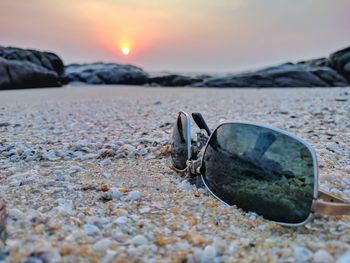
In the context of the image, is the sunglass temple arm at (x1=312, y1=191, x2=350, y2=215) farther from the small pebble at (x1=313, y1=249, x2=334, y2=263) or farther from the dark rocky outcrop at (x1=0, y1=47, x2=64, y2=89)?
the dark rocky outcrop at (x1=0, y1=47, x2=64, y2=89)

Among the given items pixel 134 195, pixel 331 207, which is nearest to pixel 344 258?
pixel 331 207

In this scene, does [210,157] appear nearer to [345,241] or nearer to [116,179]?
[116,179]

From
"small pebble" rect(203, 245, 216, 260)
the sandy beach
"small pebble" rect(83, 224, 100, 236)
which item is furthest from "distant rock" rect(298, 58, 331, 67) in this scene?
"small pebble" rect(83, 224, 100, 236)

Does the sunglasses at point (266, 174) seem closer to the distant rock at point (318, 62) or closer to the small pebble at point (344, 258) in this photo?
the small pebble at point (344, 258)

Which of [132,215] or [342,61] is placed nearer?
[132,215]

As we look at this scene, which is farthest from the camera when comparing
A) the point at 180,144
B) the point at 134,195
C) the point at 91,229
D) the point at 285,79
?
the point at 285,79

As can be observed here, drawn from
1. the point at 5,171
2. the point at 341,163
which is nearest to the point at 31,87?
the point at 5,171

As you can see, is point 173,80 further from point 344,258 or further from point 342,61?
point 344,258
